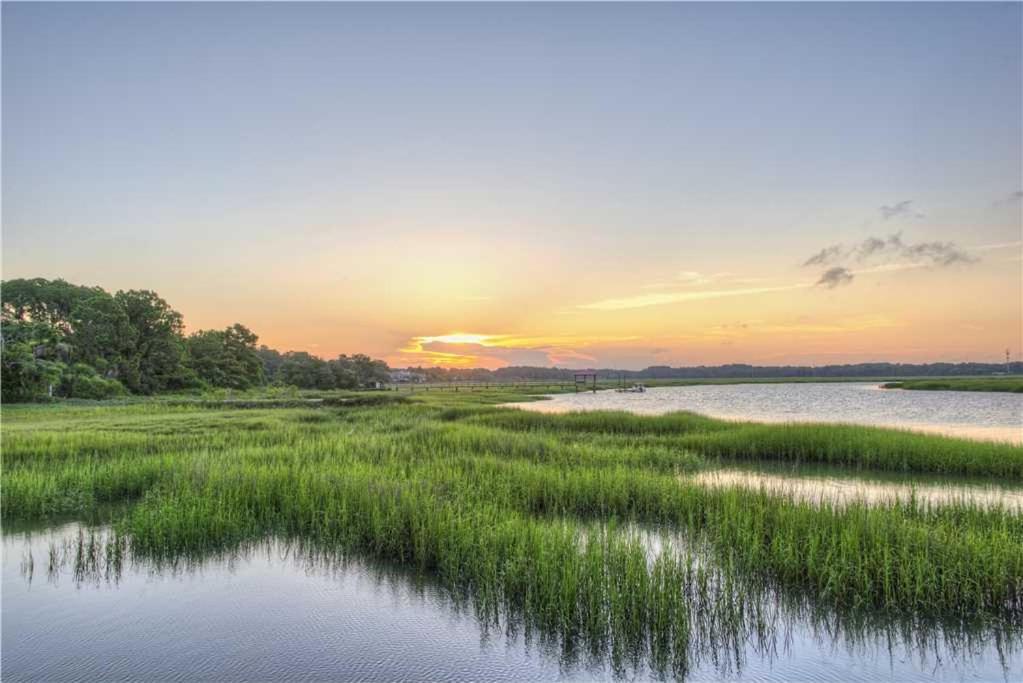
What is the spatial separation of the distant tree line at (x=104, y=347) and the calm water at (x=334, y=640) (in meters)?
46.4

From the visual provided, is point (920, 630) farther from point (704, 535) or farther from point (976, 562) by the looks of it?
point (704, 535)

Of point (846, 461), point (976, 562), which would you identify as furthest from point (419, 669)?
point (846, 461)

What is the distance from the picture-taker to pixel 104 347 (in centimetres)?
6172

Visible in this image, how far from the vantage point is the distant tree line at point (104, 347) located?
147 ft

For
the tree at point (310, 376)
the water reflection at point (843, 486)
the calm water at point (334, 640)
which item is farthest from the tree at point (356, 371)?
the calm water at point (334, 640)

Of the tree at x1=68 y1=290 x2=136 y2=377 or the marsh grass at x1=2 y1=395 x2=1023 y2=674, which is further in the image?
the tree at x1=68 y1=290 x2=136 y2=377

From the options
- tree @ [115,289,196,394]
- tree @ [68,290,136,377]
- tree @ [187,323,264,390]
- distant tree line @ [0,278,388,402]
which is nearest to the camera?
distant tree line @ [0,278,388,402]

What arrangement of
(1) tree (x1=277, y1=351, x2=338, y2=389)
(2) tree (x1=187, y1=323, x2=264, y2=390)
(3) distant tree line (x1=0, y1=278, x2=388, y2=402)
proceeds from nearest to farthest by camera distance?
(3) distant tree line (x1=0, y1=278, x2=388, y2=402), (2) tree (x1=187, y1=323, x2=264, y2=390), (1) tree (x1=277, y1=351, x2=338, y2=389)

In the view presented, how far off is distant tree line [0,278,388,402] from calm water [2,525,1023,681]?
4635 centimetres

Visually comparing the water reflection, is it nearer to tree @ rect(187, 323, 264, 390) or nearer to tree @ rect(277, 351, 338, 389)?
tree @ rect(187, 323, 264, 390)

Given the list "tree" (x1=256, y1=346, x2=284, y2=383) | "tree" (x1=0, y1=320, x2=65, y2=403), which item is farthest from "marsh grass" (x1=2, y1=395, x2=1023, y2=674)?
"tree" (x1=256, y1=346, x2=284, y2=383)

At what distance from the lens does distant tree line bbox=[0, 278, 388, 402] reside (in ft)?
147

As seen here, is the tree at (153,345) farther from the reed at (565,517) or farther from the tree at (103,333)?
the reed at (565,517)

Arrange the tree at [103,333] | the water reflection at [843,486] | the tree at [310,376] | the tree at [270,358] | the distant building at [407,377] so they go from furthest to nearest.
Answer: the distant building at [407,377]
the tree at [270,358]
the tree at [310,376]
the tree at [103,333]
the water reflection at [843,486]
